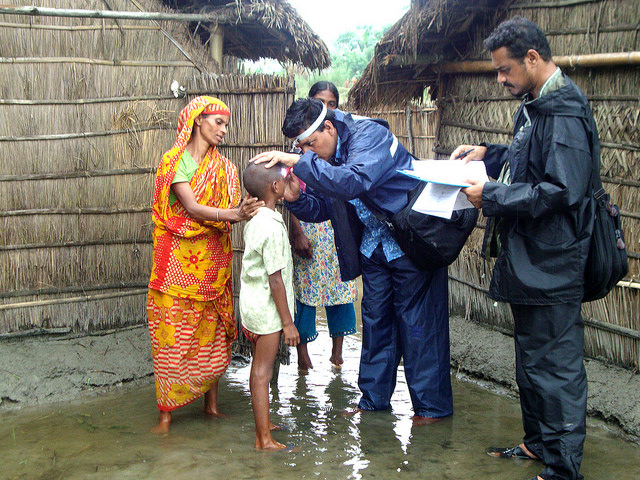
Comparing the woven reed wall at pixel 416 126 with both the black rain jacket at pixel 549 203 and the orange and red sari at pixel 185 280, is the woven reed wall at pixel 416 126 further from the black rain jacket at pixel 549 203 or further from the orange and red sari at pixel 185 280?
the black rain jacket at pixel 549 203

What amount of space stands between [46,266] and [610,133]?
4.19m

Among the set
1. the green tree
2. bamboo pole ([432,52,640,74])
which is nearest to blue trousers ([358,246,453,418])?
bamboo pole ([432,52,640,74])

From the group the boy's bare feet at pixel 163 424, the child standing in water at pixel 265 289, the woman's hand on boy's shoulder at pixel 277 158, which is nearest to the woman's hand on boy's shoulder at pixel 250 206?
the child standing in water at pixel 265 289

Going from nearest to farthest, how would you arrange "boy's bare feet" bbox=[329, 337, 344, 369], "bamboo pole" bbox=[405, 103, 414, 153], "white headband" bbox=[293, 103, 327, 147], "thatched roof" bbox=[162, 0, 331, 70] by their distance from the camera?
"white headband" bbox=[293, 103, 327, 147] → "boy's bare feet" bbox=[329, 337, 344, 369] → "thatched roof" bbox=[162, 0, 331, 70] → "bamboo pole" bbox=[405, 103, 414, 153]

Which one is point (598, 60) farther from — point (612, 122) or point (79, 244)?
point (79, 244)

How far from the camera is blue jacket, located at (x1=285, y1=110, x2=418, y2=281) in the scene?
11.8ft

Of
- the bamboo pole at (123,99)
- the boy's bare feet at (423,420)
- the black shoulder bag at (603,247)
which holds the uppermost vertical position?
the bamboo pole at (123,99)

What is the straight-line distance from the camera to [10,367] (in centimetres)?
470

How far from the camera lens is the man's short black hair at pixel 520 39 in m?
3.10

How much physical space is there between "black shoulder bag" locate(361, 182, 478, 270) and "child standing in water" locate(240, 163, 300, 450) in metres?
0.70

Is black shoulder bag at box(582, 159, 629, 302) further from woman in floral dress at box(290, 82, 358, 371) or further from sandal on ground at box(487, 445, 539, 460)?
woman in floral dress at box(290, 82, 358, 371)

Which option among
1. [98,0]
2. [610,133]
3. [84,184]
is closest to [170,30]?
[98,0]

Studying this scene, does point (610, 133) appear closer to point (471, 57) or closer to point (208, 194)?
point (471, 57)

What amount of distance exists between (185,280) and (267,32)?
10.5 ft
